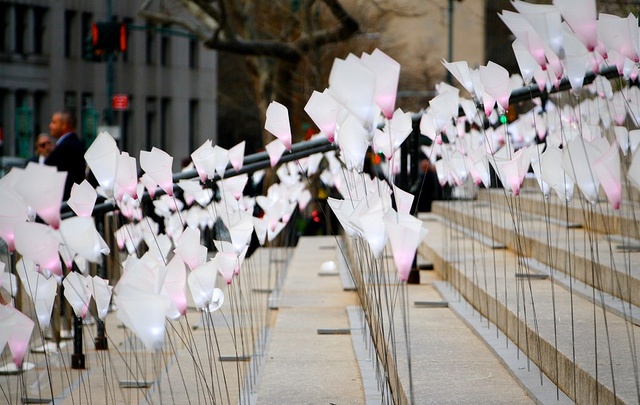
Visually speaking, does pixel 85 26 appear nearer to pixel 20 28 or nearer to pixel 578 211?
pixel 20 28

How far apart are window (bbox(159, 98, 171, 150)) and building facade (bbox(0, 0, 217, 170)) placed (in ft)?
0.16

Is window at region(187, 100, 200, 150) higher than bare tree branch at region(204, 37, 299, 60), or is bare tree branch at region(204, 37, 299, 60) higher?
window at region(187, 100, 200, 150)

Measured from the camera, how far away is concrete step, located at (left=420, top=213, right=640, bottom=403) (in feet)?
12.2

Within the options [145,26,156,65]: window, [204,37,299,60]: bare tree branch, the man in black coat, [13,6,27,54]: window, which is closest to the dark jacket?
the man in black coat

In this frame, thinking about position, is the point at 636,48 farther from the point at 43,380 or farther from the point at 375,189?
the point at 43,380

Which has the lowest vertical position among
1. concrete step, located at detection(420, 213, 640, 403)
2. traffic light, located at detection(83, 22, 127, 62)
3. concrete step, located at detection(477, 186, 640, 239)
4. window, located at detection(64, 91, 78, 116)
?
concrete step, located at detection(420, 213, 640, 403)

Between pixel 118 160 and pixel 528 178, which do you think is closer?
pixel 118 160

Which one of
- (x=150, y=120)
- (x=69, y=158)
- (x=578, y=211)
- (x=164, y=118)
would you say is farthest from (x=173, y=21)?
(x=164, y=118)

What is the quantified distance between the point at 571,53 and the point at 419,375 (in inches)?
58.1

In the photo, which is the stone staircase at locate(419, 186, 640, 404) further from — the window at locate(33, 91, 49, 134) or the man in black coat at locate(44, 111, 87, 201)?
the window at locate(33, 91, 49, 134)

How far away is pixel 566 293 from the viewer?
18.7ft

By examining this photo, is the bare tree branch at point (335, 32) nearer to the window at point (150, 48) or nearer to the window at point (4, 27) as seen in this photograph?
the window at point (4, 27)

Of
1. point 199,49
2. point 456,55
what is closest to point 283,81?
point 199,49

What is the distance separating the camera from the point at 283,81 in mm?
23781
